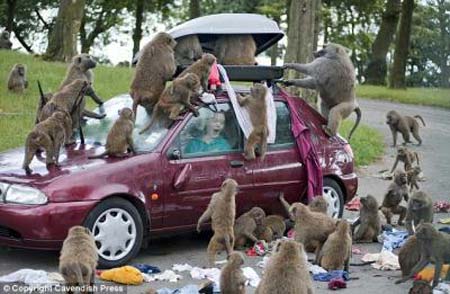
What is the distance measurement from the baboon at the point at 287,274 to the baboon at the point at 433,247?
2.01 metres

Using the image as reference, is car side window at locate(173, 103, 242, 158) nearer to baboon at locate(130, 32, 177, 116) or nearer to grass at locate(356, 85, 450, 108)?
baboon at locate(130, 32, 177, 116)

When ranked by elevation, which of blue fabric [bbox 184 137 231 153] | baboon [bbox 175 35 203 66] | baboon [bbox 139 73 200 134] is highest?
baboon [bbox 175 35 203 66]

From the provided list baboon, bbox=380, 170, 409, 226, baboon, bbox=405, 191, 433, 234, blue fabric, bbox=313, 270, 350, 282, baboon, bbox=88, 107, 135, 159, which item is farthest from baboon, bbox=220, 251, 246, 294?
baboon, bbox=380, 170, 409, 226

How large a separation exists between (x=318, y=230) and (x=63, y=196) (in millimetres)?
2848

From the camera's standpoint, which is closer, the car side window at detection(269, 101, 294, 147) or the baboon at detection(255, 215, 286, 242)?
the baboon at detection(255, 215, 286, 242)

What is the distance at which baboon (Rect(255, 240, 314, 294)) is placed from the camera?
6.32 m

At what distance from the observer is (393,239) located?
10.2 metres

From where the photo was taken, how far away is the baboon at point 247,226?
374 inches

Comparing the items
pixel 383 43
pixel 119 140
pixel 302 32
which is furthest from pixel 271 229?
pixel 383 43

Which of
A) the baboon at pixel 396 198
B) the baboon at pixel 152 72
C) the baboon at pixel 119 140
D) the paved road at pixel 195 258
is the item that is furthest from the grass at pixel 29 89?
the baboon at pixel 396 198

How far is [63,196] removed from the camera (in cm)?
815

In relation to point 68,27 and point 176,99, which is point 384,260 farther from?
point 68,27

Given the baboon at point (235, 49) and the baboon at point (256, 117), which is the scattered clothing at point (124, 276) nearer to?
the baboon at point (256, 117)

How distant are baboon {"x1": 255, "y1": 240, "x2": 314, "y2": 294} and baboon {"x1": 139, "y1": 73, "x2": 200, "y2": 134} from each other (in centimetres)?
323
